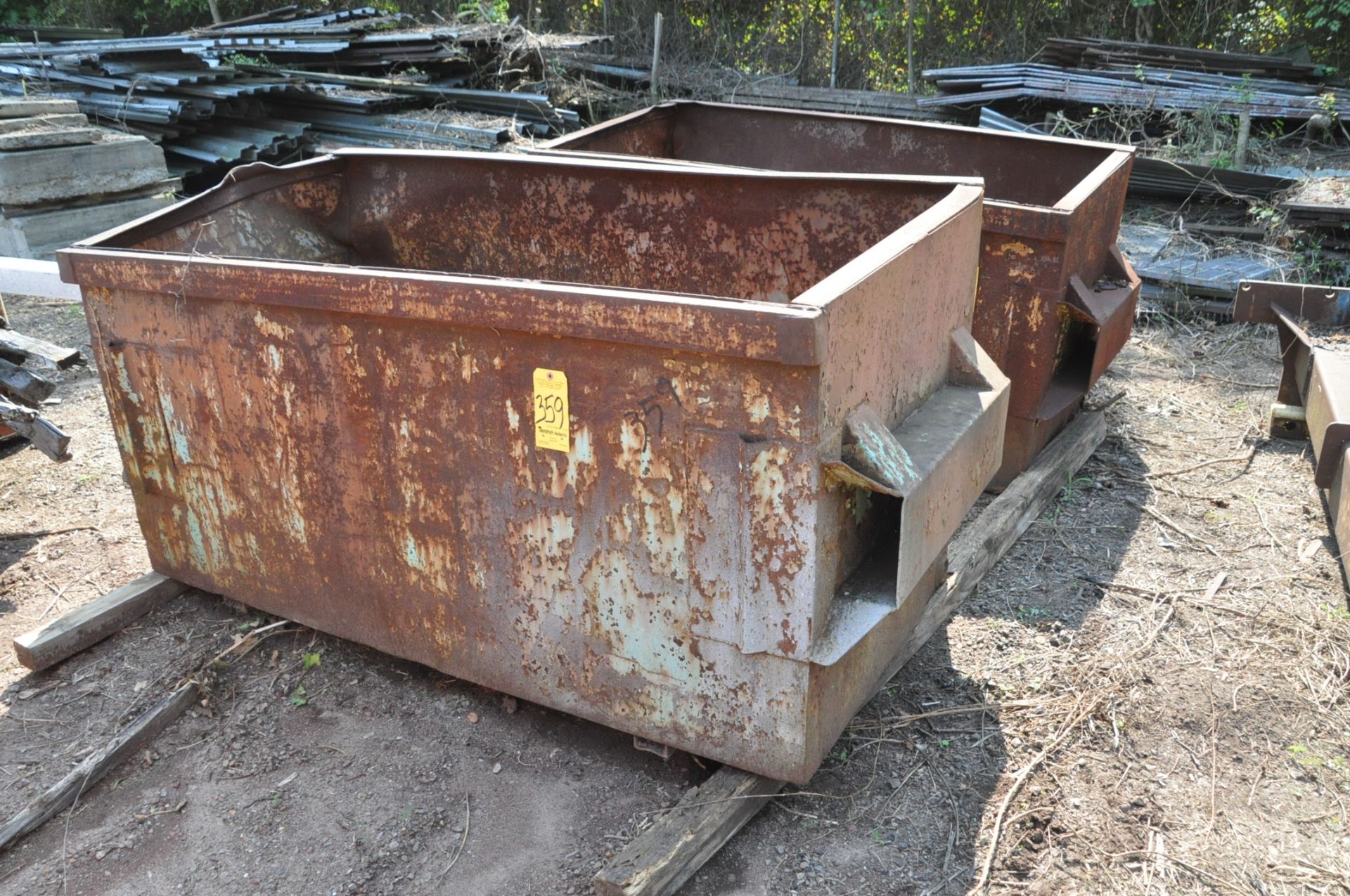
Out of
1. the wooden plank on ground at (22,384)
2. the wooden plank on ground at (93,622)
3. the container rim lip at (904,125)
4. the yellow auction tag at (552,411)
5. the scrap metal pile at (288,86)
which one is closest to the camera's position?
the yellow auction tag at (552,411)

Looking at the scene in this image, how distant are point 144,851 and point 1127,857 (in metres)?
2.28

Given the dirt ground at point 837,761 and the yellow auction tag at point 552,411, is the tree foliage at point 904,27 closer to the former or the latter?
the dirt ground at point 837,761

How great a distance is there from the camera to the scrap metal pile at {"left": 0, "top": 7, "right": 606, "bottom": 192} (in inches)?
315

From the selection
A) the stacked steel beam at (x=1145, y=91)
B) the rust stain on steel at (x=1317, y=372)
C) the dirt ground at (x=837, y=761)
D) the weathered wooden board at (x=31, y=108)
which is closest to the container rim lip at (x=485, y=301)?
the dirt ground at (x=837, y=761)

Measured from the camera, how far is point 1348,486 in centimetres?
328

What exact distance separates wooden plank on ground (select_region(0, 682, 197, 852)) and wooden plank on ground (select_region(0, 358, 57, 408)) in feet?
5.67

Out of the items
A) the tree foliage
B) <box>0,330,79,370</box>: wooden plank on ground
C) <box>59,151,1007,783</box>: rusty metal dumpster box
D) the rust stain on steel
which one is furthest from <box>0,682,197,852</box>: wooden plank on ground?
the tree foliage

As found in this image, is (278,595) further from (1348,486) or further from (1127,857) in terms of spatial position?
(1348,486)

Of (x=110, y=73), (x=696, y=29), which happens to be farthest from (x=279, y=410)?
(x=696, y=29)

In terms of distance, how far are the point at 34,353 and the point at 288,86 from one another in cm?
505

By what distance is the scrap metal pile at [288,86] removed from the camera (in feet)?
26.2

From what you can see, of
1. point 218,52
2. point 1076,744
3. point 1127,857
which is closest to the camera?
point 1127,857

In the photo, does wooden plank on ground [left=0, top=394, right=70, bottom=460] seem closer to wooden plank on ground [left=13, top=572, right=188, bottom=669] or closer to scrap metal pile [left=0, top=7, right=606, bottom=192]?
wooden plank on ground [left=13, top=572, right=188, bottom=669]

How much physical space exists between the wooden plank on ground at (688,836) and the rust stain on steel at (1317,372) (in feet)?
7.25
